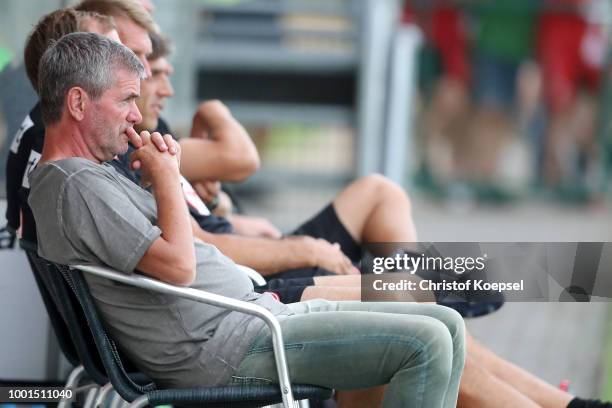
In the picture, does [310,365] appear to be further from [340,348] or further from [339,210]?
[339,210]

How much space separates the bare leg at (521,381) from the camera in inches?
149

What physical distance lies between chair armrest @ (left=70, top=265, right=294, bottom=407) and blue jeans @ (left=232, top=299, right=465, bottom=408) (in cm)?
4

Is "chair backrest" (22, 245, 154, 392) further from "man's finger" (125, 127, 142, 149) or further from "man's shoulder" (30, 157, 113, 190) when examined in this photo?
"man's finger" (125, 127, 142, 149)

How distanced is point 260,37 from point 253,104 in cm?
71

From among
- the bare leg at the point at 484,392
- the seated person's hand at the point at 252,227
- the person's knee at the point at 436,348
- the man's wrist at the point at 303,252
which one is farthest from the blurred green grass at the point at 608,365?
the person's knee at the point at 436,348

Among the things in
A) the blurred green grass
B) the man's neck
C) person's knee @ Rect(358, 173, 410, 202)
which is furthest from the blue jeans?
the blurred green grass

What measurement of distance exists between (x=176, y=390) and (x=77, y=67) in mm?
768

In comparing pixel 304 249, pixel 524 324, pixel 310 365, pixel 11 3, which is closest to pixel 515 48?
pixel 524 324

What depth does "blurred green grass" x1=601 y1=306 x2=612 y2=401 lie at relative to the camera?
4875 mm

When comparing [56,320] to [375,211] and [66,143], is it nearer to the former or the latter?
[66,143]

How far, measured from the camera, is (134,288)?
3.04 meters

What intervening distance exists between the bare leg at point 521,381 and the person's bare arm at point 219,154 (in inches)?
33.4

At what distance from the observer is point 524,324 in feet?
23.2

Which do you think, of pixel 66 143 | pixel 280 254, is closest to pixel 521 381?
pixel 280 254
